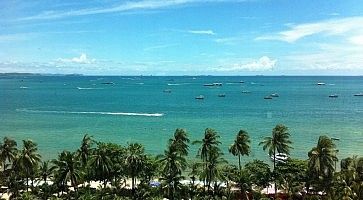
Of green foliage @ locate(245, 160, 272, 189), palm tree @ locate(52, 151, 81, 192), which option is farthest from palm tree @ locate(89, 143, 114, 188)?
green foliage @ locate(245, 160, 272, 189)

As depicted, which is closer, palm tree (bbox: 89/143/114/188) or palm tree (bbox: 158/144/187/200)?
palm tree (bbox: 158/144/187/200)

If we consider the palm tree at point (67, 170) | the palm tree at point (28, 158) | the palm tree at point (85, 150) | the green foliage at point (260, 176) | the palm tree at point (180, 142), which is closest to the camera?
the palm tree at point (67, 170)

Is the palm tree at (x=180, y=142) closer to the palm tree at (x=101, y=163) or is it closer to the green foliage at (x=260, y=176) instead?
the palm tree at (x=101, y=163)

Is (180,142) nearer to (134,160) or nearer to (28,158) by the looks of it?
(134,160)

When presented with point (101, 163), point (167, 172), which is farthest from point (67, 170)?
point (167, 172)

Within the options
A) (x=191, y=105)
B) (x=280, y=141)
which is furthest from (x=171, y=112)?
(x=280, y=141)

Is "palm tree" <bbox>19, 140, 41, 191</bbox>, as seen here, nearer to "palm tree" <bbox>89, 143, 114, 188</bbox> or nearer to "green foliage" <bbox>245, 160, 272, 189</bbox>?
"palm tree" <bbox>89, 143, 114, 188</bbox>

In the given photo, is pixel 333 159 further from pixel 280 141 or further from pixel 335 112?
pixel 335 112

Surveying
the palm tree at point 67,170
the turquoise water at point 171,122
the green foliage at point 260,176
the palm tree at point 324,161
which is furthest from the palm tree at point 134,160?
the turquoise water at point 171,122
